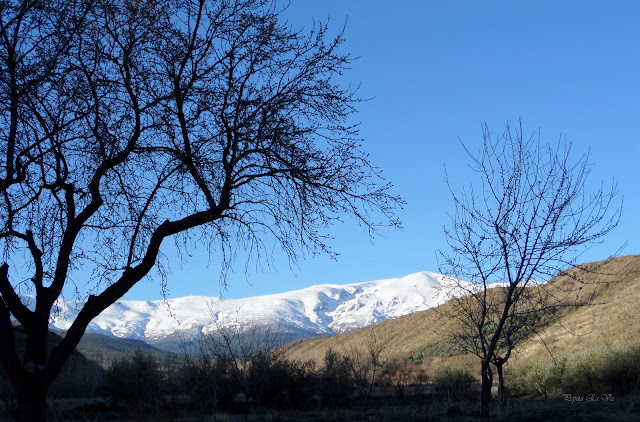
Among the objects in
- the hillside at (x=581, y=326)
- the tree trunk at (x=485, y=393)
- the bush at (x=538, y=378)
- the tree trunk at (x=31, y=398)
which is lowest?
the bush at (x=538, y=378)

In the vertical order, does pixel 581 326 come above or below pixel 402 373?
above

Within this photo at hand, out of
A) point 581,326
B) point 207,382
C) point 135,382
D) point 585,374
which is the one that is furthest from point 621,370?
point 135,382

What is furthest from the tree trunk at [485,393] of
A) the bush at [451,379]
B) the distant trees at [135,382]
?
the bush at [451,379]

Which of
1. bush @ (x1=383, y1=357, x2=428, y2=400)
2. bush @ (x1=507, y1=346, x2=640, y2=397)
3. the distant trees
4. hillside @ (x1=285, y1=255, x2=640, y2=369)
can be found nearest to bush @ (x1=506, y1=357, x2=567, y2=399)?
bush @ (x1=507, y1=346, x2=640, y2=397)

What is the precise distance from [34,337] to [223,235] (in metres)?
2.59

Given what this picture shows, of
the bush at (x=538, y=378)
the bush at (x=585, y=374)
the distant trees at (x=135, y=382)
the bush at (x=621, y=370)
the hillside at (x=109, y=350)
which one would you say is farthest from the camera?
the hillside at (x=109, y=350)

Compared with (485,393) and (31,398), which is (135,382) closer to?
(31,398)

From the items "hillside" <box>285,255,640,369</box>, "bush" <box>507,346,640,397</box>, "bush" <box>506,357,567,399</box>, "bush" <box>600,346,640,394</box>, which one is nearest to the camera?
"bush" <box>600,346,640,394</box>

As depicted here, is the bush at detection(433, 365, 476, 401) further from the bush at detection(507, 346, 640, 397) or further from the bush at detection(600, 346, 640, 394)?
the bush at detection(600, 346, 640, 394)

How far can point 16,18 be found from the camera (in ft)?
22.4

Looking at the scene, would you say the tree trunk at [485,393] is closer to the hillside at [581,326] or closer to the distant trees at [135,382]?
the hillside at [581,326]

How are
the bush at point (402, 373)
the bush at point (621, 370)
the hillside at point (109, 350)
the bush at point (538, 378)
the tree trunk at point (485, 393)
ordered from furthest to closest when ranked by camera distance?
the bush at point (402, 373), the hillside at point (109, 350), the bush at point (538, 378), the bush at point (621, 370), the tree trunk at point (485, 393)

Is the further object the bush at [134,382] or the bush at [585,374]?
the bush at [585,374]

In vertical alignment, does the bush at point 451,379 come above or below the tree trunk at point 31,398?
below
